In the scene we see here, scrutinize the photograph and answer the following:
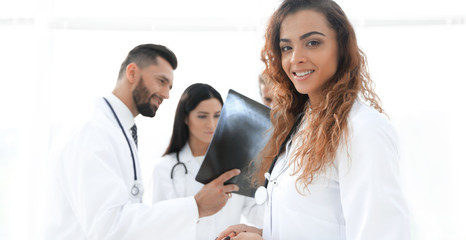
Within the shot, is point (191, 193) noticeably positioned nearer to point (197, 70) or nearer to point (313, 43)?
point (197, 70)

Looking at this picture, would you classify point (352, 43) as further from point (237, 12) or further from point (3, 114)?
point (3, 114)

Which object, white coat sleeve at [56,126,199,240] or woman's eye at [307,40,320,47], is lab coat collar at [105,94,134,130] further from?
woman's eye at [307,40,320,47]

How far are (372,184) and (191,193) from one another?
4.64 feet

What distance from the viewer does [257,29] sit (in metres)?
2.84

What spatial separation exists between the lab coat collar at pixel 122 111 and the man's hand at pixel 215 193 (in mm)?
467

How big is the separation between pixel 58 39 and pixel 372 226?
269 cm

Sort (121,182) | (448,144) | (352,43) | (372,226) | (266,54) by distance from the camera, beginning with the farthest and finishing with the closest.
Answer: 1. (448,144)
2. (121,182)
3. (266,54)
4. (352,43)
5. (372,226)

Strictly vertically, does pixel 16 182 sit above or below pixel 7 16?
below

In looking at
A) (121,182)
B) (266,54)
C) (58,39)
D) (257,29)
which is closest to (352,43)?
(266,54)

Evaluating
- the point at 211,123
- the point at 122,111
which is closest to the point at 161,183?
the point at 211,123

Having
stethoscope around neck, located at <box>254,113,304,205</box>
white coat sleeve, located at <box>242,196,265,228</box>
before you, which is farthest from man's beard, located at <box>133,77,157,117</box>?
stethoscope around neck, located at <box>254,113,304,205</box>

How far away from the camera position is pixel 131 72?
6.07 ft

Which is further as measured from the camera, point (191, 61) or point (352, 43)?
point (191, 61)

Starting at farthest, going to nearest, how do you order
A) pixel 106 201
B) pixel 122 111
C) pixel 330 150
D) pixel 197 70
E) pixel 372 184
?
pixel 197 70, pixel 122 111, pixel 106 201, pixel 330 150, pixel 372 184
